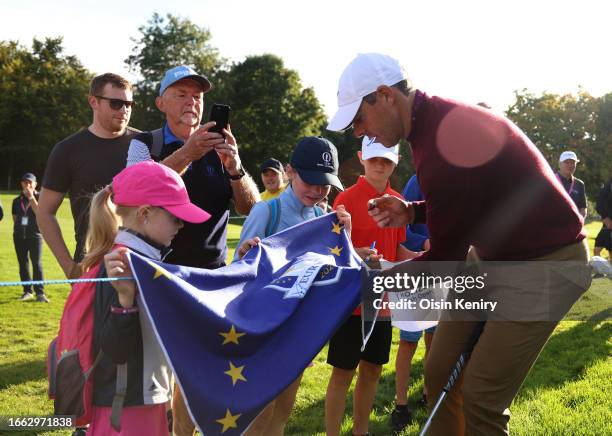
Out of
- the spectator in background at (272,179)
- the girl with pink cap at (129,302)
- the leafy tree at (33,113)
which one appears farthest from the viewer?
the leafy tree at (33,113)

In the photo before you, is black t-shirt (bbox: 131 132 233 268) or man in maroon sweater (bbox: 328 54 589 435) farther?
black t-shirt (bbox: 131 132 233 268)

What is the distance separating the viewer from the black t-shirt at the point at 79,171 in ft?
16.1

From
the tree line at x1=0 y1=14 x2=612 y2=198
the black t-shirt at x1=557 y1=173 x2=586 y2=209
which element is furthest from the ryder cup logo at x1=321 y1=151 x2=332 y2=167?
the tree line at x1=0 y1=14 x2=612 y2=198

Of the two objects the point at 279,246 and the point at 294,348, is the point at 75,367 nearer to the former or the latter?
the point at 294,348

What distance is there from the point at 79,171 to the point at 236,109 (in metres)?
50.0

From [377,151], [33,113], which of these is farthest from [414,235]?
[33,113]

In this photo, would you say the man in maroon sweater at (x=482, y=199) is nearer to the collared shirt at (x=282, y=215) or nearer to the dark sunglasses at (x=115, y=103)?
the collared shirt at (x=282, y=215)

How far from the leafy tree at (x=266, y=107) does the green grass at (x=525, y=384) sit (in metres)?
43.8

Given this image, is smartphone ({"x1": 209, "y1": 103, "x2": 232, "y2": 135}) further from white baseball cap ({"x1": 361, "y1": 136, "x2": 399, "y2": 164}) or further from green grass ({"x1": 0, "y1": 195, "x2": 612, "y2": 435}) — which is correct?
green grass ({"x1": 0, "y1": 195, "x2": 612, "y2": 435})

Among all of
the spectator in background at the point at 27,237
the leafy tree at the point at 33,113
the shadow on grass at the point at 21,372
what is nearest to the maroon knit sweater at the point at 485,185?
the shadow on grass at the point at 21,372

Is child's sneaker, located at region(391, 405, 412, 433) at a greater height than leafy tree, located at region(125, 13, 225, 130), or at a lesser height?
lesser

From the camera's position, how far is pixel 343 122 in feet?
10.5

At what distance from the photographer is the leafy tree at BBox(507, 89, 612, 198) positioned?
173 feet

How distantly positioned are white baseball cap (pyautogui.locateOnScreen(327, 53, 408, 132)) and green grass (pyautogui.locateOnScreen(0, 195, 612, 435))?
2583 millimetres
